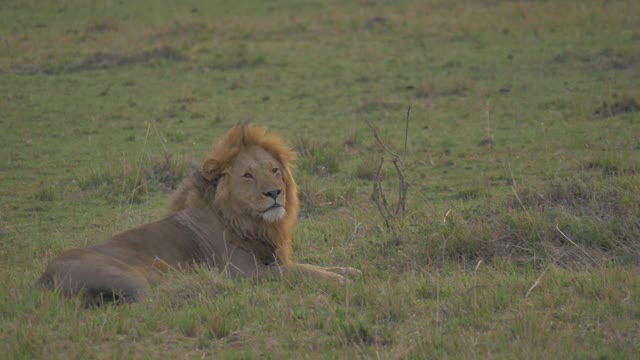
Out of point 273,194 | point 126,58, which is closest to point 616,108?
point 273,194

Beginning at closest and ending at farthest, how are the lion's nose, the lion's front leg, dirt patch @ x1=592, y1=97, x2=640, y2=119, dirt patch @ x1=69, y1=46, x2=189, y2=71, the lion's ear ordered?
the lion's front leg, the lion's nose, the lion's ear, dirt patch @ x1=592, y1=97, x2=640, y2=119, dirt patch @ x1=69, y1=46, x2=189, y2=71

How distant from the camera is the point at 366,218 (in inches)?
313

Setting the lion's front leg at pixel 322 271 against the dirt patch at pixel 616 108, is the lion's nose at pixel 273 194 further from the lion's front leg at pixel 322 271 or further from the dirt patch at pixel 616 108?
the dirt patch at pixel 616 108

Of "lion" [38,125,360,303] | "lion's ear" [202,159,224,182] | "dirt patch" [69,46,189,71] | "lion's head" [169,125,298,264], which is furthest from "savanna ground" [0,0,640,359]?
"lion's ear" [202,159,224,182]

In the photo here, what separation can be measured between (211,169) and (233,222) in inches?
14.0

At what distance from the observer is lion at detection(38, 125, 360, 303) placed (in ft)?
20.7

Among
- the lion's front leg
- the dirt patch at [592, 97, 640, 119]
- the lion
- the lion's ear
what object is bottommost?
the dirt patch at [592, 97, 640, 119]

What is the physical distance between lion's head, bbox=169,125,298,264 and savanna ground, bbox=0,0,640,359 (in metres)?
0.51

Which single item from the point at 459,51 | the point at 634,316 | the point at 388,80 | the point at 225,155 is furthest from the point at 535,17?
the point at 634,316

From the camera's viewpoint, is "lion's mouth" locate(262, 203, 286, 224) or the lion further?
"lion's mouth" locate(262, 203, 286, 224)

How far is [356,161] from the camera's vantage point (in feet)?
36.4

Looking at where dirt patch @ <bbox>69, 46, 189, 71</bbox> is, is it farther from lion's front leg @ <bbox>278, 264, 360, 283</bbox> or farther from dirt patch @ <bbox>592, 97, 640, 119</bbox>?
lion's front leg @ <bbox>278, 264, 360, 283</bbox>

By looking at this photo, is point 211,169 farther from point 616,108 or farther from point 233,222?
point 616,108

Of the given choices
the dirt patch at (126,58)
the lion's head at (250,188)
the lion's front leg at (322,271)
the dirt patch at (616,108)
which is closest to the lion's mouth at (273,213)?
the lion's head at (250,188)
